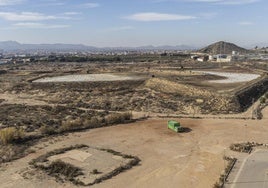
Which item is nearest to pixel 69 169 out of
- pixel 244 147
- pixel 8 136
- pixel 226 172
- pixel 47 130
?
pixel 8 136

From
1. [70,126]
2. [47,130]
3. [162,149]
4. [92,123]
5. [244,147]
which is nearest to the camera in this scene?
[244,147]

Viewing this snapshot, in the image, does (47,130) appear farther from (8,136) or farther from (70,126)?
(8,136)

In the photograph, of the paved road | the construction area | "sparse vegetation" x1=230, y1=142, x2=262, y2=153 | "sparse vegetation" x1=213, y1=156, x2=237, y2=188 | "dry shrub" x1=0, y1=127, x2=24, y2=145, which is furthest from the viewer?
"dry shrub" x1=0, y1=127, x2=24, y2=145

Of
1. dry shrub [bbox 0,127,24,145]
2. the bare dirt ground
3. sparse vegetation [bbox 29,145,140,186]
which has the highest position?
dry shrub [bbox 0,127,24,145]

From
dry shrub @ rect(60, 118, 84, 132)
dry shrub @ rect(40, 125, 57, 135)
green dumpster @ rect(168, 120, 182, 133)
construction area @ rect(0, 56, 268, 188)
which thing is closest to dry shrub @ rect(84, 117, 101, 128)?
construction area @ rect(0, 56, 268, 188)

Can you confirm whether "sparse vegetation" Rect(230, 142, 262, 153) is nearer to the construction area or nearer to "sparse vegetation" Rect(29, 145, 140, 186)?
the construction area

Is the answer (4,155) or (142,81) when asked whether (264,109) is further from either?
(4,155)
